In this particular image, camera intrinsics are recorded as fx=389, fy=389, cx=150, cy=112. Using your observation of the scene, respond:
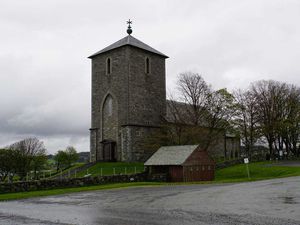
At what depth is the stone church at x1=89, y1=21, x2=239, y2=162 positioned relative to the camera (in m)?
52.8

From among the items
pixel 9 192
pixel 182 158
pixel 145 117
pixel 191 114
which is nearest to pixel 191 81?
pixel 191 114

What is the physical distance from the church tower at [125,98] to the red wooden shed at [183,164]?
8626mm

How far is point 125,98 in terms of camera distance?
53.0 meters

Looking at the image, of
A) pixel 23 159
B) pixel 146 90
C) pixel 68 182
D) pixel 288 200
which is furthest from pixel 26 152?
pixel 288 200

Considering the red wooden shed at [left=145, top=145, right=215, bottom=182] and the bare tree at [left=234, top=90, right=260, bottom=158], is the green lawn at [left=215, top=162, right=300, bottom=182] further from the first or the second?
the bare tree at [left=234, top=90, right=260, bottom=158]

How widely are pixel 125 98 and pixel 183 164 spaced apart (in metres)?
15.6

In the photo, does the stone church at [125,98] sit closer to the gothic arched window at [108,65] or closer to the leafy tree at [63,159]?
the gothic arched window at [108,65]

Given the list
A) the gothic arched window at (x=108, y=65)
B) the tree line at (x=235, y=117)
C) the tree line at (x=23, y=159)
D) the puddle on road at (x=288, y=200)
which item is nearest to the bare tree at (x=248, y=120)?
the tree line at (x=235, y=117)

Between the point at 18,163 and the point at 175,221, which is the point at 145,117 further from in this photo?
the point at 175,221

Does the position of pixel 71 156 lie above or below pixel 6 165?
above

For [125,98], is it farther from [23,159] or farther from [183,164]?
[23,159]

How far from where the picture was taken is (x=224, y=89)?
54.2m

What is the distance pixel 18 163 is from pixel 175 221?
5734cm

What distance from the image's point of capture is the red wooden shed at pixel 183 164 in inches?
1634
